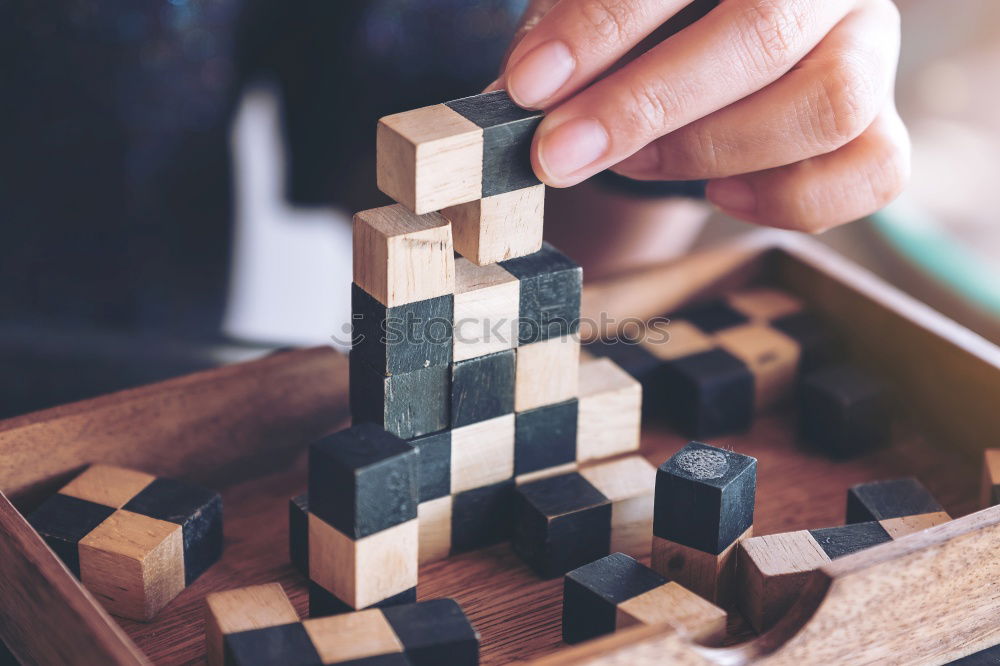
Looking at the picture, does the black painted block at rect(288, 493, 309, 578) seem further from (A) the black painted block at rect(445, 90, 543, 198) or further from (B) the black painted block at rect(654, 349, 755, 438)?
(B) the black painted block at rect(654, 349, 755, 438)

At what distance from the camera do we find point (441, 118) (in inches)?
27.2

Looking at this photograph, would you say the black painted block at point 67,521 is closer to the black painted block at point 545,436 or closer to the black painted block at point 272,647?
the black painted block at point 272,647

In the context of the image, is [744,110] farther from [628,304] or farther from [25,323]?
[25,323]

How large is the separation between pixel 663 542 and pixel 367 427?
238mm

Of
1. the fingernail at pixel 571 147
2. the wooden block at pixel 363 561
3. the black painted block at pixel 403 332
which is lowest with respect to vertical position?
the wooden block at pixel 363 561

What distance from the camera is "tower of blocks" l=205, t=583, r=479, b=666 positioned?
24.2 inches

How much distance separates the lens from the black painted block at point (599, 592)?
0.68 meters

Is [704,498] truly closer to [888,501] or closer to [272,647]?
[888,501]

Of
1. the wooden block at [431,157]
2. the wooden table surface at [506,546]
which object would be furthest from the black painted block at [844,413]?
the wooden block at [431,157]

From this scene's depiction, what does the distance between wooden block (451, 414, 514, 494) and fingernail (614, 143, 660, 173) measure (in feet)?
1.06

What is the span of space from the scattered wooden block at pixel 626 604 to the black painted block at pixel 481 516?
0.41ft

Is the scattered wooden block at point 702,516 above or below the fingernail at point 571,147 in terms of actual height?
below

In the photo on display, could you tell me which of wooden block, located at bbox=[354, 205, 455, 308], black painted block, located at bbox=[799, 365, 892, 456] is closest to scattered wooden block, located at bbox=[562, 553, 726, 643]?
wooden block, located at bbox=[354, 205, 455, 308]

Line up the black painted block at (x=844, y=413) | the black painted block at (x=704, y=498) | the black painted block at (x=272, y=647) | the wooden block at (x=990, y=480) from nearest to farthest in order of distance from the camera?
the black painted block at (x=272, y=647) → the black painted block at (x=704, y=498) → the wooden block at (x=990, y=480) → the black painted block at (x=844, y=413)
